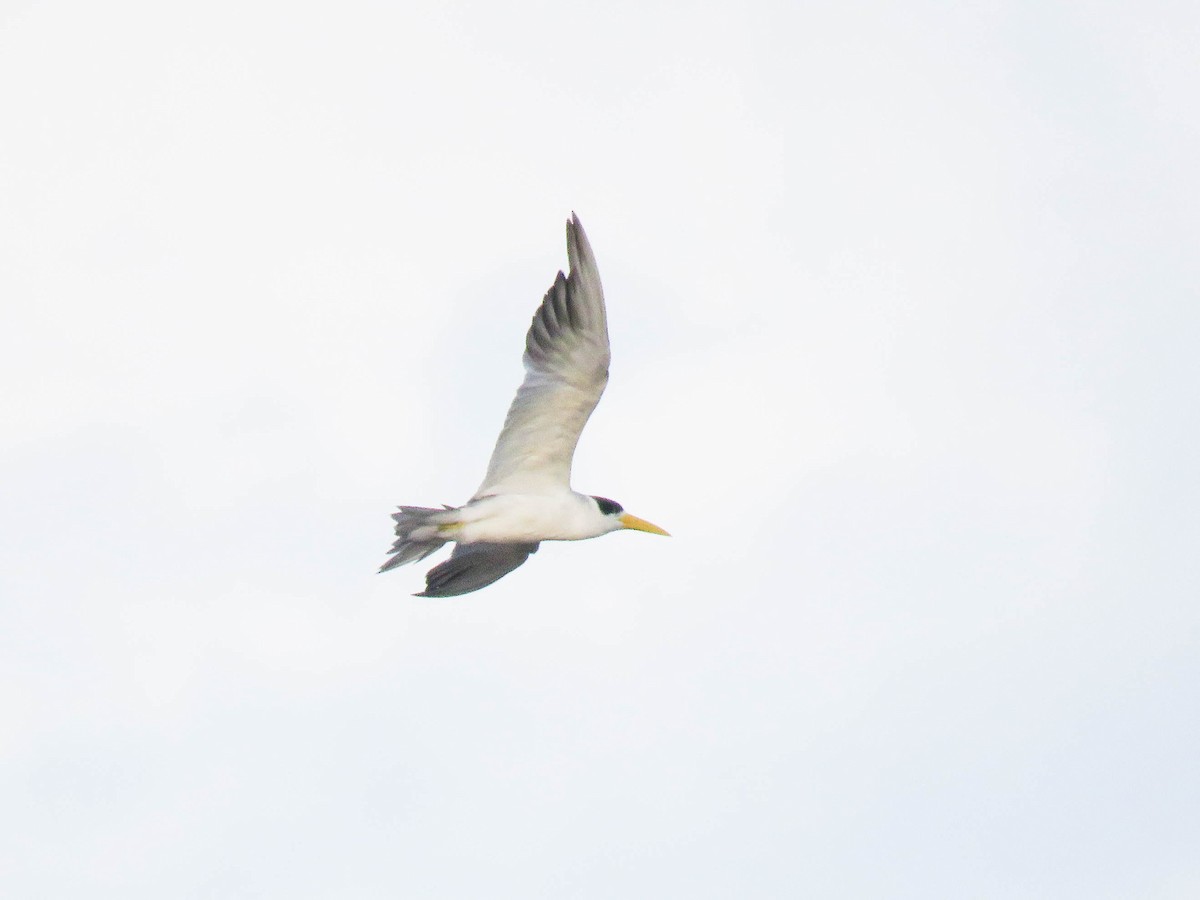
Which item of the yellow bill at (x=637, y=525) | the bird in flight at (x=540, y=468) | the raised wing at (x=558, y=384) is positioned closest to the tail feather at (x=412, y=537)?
the bird in flight at (x=540, y=468)

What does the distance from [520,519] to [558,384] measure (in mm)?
1132

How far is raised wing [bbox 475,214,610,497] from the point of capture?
17.7m

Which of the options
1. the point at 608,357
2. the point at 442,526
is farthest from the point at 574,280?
the point at 442,526

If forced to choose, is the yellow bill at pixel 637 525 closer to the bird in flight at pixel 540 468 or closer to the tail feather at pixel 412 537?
the bird in flight at pixel 540 468

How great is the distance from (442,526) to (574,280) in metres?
2.21

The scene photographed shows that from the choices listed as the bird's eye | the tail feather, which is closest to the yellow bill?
the bird's eye

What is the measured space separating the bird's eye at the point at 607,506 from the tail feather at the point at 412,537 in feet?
5.05

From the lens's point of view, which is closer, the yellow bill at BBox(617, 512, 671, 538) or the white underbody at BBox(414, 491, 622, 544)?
the white underbody at BBox(414, 491, 622, 544)

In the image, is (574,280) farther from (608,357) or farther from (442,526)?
(442,526)

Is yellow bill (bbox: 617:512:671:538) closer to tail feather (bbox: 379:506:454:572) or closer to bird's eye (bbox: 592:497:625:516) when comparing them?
bird's eye (bbox: 592:497:625:516)

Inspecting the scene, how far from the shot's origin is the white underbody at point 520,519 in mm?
18016

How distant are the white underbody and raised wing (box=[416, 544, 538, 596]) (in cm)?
32

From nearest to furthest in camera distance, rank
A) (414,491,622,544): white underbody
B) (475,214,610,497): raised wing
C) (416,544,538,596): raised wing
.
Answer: (475,214,610,497): raised wing → (414,491,622,544): white underbody → (416,544,538,596): raised wing

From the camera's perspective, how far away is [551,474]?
18516 mm
